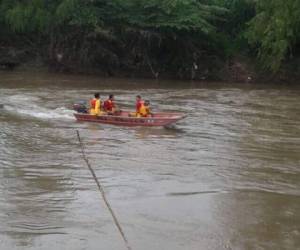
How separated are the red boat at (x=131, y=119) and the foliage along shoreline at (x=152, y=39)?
16.0 m

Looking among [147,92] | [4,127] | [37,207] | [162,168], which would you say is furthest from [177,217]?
[147,92]

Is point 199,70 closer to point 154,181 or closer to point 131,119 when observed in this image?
point 131,119

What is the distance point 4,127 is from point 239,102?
11826mm

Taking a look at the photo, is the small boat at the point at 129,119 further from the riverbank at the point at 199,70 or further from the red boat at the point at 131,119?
the riverbank at the point at 199,70

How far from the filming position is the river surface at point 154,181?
968 centimetres

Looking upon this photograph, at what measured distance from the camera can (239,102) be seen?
27547 mm

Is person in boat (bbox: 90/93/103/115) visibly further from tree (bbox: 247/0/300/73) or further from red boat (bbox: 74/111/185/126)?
tree (bbox: 247/0/300/73)

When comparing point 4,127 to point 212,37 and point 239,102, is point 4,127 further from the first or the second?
point 212,37

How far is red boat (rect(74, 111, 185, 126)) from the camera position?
1939 centimetres

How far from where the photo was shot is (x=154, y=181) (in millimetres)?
13047

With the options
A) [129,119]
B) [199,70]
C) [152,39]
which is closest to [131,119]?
[129,119]

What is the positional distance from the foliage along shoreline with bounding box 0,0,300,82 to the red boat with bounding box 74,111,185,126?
16021 millimetres

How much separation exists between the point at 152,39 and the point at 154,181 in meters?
24.8

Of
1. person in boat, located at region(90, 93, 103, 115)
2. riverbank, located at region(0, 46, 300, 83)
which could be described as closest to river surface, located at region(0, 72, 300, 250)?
person in boat, located at region(90, 93, 103, 115)
